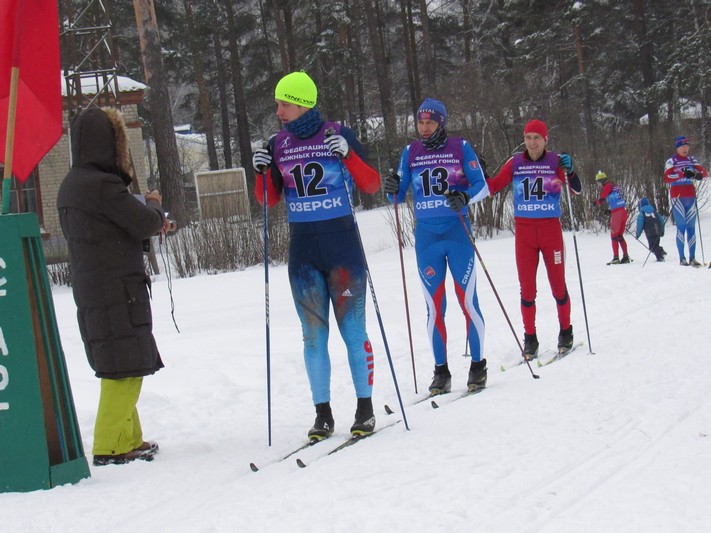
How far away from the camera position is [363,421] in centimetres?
454

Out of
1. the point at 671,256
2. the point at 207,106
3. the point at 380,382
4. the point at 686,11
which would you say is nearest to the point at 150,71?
the point at 671,256

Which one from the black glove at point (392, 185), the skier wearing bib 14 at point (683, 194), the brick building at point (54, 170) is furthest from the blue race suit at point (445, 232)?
the brick building at point (54, 170)

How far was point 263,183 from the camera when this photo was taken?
4.64m

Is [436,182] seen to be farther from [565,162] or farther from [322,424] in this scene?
[322,424]

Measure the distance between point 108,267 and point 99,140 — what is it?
70 cm

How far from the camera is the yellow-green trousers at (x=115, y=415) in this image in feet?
13.7

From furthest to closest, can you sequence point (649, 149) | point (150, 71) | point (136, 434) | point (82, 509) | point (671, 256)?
1. point (649, 149)
2. point (150, 71)
3. point (671, 256)
4. point (136, 434)
5. point (82, 509)

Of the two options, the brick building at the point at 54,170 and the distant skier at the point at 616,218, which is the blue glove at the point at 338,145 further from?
the brick building at the point at 54,170

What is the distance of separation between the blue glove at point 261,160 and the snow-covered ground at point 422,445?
1669mm

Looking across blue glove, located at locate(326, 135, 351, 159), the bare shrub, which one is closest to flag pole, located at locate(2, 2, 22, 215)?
blue glove, located at locate(326, 135, 351, 159)

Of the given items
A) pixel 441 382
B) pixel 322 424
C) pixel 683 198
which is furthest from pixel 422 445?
pixel 683 198

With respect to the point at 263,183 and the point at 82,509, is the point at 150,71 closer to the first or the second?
the point at 263,183

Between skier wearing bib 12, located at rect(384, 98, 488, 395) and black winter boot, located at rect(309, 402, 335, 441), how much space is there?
1.38m

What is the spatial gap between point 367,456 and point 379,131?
103ft
